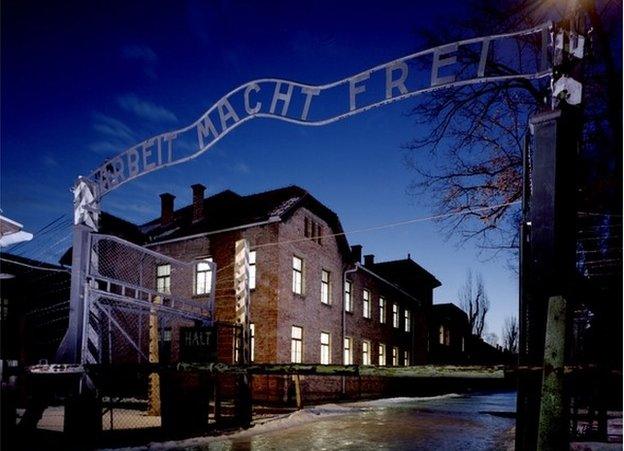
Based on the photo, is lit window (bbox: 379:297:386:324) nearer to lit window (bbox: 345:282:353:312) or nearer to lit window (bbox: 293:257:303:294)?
Answer: lit window (bbox: 345:282:353:312)

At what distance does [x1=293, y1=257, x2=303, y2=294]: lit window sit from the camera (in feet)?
69.1

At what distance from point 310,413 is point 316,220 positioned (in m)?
11.0

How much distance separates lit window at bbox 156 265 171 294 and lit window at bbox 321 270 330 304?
706cm

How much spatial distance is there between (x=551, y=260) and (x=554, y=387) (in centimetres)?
78

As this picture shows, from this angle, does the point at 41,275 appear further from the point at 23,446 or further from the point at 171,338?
the point at 23,446

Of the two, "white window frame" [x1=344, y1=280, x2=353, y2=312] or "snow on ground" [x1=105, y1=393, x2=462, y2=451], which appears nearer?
"snow on ground" [x1=105, y1=393, x2=462, y2=451]

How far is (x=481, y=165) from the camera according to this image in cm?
1611

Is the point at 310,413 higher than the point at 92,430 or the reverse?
the reverse

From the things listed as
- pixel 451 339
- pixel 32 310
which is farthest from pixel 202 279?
pixel 451 339

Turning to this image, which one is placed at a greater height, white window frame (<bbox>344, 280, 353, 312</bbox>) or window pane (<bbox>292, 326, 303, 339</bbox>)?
white window frame (<bbox>344, 280, 353, 312</bbox>)

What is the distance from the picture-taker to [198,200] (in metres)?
23.4

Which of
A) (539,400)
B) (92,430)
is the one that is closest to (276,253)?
(92,430)

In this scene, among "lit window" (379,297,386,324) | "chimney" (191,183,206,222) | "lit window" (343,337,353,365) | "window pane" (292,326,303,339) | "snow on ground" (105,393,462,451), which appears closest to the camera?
"snow on ground" (105,393,462,451)

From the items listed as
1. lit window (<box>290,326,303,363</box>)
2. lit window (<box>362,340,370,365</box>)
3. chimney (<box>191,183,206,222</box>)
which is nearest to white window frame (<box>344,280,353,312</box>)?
lit window (<box>362,340,370,365</box>)
